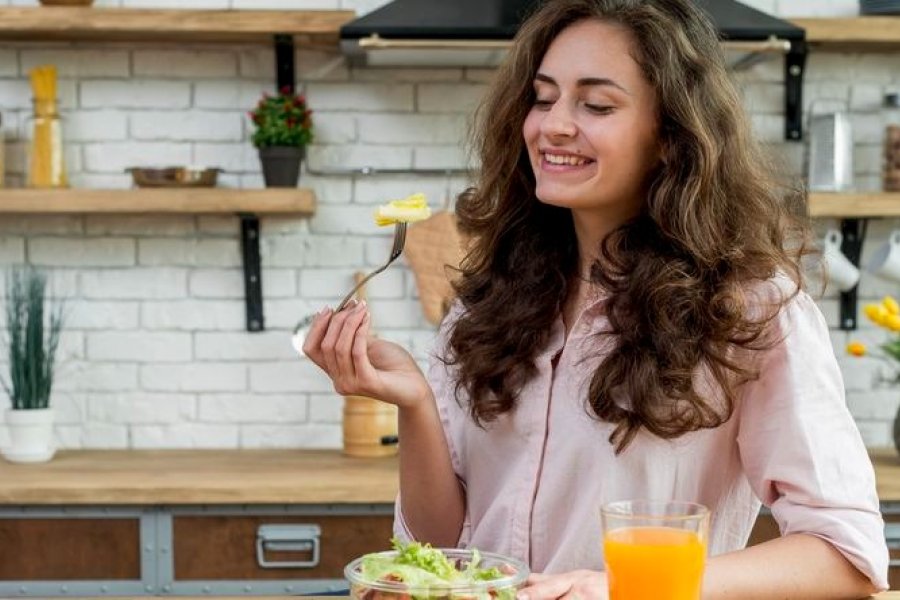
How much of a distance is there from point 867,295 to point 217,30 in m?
1.79

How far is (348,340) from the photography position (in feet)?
4.92

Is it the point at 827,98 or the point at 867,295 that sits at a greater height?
the point at 827,98

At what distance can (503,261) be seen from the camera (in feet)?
6.38

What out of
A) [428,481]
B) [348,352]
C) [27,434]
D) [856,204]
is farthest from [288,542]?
[856,204]

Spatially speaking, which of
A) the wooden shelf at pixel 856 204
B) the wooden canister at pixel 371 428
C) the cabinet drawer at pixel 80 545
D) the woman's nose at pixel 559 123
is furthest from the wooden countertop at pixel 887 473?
the cabinet drawer at pixel 80 545

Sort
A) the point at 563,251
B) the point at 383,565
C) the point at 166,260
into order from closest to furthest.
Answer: the point at 383,565, the point at 563,251, the point at 166,260

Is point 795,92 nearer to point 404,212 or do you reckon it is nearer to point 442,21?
point 442,21

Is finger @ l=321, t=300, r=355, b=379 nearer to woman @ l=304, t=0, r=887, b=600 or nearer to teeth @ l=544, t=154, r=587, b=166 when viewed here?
woman @ l=304, t=0, r=887, b=600

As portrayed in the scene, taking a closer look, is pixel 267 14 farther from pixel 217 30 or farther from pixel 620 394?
pixel 620 394

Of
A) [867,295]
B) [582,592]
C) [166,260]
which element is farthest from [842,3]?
[582,592]

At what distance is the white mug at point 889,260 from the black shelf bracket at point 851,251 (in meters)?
0.10

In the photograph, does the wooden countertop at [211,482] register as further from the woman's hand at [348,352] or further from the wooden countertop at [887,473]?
the woman's hand at [348,352]

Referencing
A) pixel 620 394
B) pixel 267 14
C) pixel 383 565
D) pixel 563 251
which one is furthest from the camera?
pixel 267 14

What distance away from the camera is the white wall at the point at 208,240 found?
3354 mm
